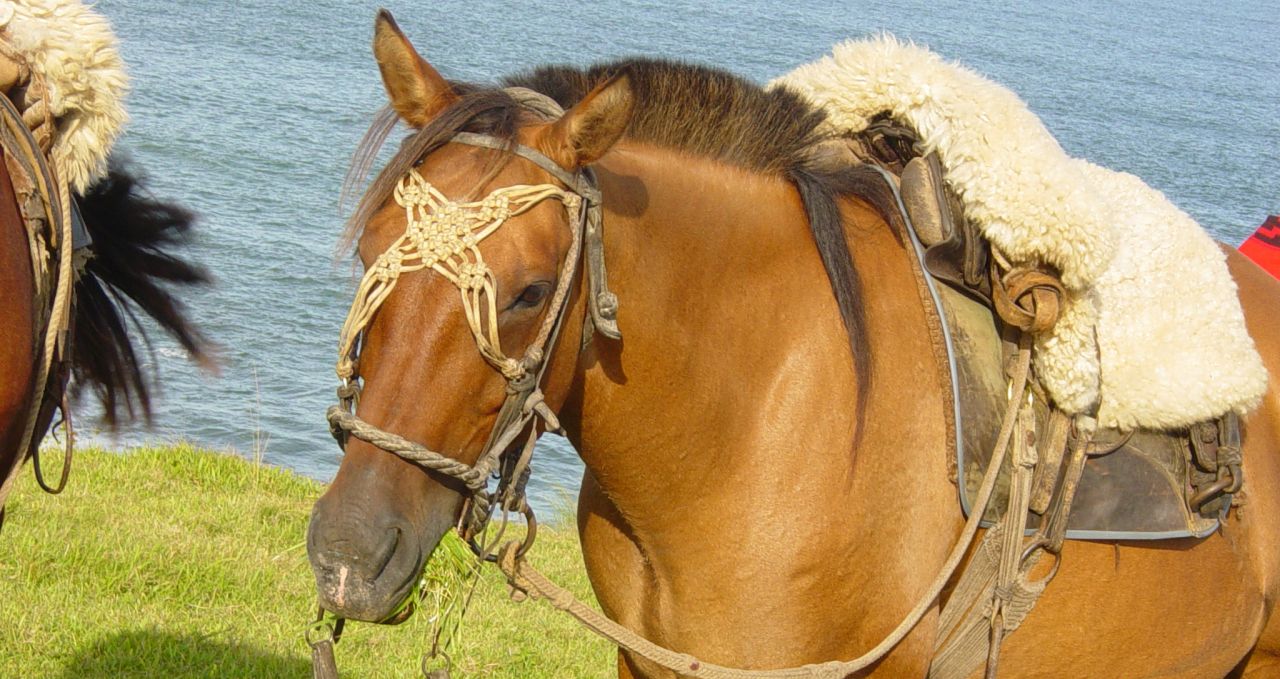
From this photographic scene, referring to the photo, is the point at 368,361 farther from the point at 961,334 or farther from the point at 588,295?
the point at 961,334

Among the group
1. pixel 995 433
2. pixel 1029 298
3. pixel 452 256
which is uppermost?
pixel 452 256

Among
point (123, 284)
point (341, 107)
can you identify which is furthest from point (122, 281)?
point (341, 107)

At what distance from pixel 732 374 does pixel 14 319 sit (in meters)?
1.52

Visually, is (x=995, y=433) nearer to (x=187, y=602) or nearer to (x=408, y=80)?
(x=408, y=80)

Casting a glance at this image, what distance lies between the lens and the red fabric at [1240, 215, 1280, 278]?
4.70 metres

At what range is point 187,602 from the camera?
193 inches

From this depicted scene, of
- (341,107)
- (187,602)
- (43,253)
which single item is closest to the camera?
(43,253)

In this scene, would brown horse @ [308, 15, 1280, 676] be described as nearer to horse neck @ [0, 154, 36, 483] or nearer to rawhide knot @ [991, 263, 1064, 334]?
rawhide knot @ [991, 263, 1064, 334]

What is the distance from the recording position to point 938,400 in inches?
115

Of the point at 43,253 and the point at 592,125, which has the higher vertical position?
the point at 592,125

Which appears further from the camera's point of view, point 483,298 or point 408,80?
point 408,80

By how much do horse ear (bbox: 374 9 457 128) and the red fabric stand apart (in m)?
3.27

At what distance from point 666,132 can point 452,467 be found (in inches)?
37.5

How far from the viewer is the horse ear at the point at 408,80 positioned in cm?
A: 255
